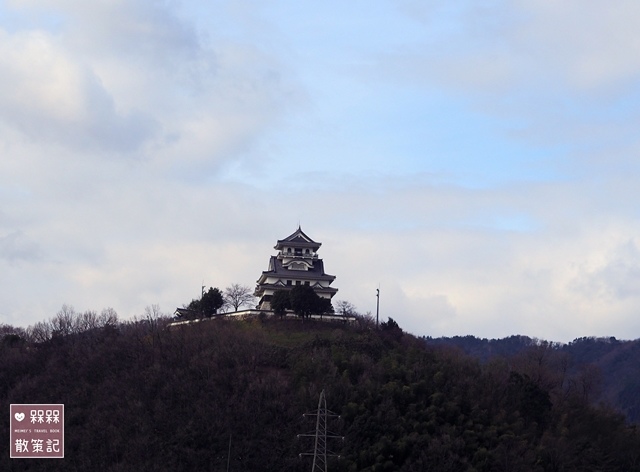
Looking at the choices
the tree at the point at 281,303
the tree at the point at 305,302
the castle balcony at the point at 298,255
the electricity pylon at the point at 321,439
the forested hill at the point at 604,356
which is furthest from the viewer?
the forested hill at the point at 604,356

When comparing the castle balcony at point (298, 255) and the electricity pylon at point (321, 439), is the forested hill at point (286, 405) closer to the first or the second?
the electricity pylon at point (321, 439)

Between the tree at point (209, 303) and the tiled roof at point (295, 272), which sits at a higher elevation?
the tiled roof at point (295, 272)

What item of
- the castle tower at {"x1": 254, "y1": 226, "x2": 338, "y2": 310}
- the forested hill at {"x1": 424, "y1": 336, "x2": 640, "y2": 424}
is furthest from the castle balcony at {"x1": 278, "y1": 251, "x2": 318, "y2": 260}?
the forested hill at {"x1": 424, "y1": 336, "x2": 640, "y2": 424}

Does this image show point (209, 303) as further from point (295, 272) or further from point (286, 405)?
point (286, 405)

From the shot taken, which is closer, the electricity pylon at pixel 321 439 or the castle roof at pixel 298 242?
the electricity pylon at pixel 321 439

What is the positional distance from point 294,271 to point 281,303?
6.45 metres

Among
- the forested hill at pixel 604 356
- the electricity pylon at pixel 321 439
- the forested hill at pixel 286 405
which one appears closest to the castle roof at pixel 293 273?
the forested hill at pixel 286 405

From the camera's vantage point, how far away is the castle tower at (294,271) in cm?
6278

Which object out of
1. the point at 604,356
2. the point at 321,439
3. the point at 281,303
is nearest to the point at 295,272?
the point at 281,303

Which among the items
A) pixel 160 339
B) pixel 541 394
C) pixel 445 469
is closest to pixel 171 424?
pixel 160 339

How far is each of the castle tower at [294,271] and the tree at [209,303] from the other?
302 centimetres

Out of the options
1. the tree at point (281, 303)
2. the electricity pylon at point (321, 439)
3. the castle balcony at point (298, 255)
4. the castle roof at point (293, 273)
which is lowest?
the electricity pylon at point (321, 439)

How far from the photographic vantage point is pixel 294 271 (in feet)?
210

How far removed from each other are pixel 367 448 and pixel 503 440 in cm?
652
